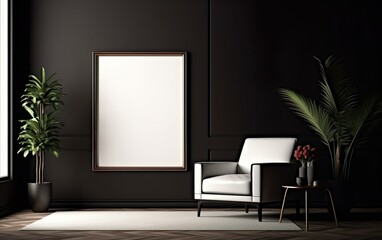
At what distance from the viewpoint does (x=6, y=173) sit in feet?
23.5

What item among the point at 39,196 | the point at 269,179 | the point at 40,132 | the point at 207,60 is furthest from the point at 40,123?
the point at 269,179

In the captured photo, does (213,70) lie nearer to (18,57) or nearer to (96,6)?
(96,6)

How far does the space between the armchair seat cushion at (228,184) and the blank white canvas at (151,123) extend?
1.05m

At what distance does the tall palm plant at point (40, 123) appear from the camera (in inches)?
277

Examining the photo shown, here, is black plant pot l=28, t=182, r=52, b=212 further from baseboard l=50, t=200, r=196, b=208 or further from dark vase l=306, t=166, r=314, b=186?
dark vase l=306, t=166, r=314, b=186

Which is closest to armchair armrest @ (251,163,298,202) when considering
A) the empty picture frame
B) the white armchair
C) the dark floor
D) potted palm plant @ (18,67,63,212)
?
the white armchair

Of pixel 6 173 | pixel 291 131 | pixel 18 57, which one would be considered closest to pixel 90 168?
pixel 6 173

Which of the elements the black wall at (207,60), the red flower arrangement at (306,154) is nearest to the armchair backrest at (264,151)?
the black wall at (207,60)

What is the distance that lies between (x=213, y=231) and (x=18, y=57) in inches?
127

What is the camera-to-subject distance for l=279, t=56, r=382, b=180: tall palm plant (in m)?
6.65

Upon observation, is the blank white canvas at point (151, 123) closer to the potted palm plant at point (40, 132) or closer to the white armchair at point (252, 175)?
the potted palm plant at point (40, 132)

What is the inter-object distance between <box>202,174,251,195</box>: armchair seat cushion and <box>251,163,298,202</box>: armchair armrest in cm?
9

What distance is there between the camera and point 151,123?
7.45m

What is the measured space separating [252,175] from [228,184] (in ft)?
0.85
